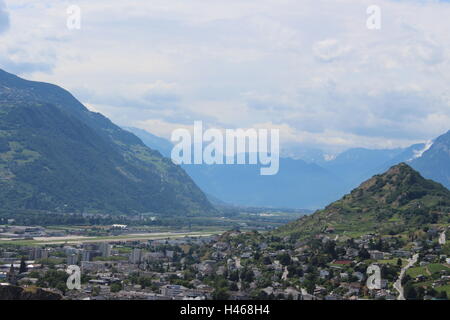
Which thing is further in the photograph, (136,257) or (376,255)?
(136,257)

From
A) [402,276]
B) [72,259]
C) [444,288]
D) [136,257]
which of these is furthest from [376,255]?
[72,259]

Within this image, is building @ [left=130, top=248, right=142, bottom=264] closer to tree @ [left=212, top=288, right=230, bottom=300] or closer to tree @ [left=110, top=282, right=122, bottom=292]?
tree @ [left=110, top=282, right=122, bottom=292]

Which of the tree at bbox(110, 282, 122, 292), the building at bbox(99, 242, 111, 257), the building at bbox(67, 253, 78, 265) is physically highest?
the building at bbox(99, 242, 111, 257)

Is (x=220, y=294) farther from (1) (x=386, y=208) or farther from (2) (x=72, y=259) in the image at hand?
(1) (x=386, y=208)

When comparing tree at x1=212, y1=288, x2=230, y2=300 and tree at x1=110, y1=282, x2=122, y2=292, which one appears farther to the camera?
tree at x1=110, y1=282, x2=122, y2=292

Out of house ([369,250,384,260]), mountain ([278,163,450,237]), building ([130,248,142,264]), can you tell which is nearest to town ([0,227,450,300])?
building ([130,248,142,264])

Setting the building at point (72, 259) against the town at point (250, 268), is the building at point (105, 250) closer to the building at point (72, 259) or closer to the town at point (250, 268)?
the town at point (250, 268)

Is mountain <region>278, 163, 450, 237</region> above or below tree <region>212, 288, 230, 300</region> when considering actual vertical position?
above
